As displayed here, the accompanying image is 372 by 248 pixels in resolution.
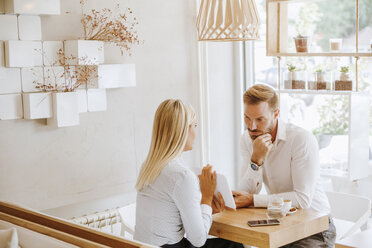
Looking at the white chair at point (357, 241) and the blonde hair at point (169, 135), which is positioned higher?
the blonde hair at point (169, 135)

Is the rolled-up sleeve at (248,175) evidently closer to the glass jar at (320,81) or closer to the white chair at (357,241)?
the white chair at (357,241)

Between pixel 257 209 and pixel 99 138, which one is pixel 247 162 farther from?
pixel 99 138

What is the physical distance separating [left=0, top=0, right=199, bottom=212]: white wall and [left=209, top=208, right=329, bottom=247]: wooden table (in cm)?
131

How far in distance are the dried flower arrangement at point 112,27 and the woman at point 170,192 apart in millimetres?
1276

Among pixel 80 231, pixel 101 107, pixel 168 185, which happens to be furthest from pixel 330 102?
pixel 80 231

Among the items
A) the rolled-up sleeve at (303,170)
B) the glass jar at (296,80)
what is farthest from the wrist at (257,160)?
the glass jar at (296,80)

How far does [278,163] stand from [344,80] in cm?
111

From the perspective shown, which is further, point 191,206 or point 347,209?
point 347,209

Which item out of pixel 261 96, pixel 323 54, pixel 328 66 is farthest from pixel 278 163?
pixel 328 66

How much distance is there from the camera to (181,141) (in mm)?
2498

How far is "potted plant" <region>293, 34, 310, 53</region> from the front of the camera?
3875 millimetres

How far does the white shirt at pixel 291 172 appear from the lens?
278cm

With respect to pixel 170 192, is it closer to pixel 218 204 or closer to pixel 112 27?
pixel 218 204

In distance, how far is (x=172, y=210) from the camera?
97.2 inches
